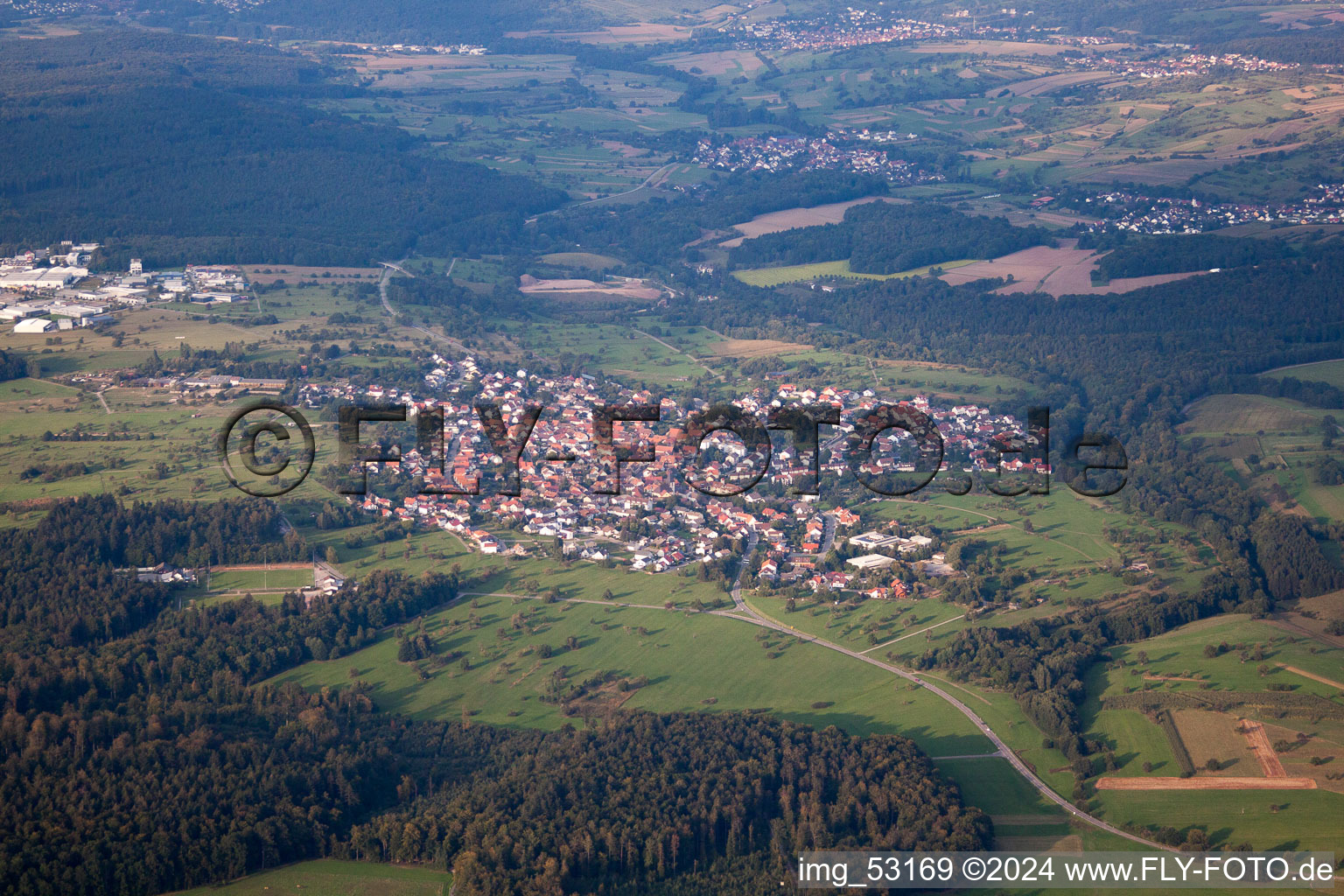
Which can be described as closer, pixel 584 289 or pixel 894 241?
pixel 584 289

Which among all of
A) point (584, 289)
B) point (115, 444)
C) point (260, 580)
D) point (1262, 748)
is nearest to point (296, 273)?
point (584, 289)

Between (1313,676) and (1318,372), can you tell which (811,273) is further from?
(1313,676)

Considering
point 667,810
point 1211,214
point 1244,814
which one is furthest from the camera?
point 1211,214

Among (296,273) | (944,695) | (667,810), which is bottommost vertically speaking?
(667,810)

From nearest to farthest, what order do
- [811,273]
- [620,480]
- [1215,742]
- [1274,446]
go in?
[1215,742] < [620,480] < [1274,446] < [811,273]

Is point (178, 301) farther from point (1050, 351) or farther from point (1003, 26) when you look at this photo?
point (1003, 26)

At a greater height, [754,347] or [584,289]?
[584,289]

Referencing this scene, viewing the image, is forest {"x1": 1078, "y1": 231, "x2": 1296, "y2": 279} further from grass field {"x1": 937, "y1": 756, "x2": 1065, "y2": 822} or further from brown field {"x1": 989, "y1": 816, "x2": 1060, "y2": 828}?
brown field {"x1": 989, "y1": 816, "x2": 1060, "y2": 828}

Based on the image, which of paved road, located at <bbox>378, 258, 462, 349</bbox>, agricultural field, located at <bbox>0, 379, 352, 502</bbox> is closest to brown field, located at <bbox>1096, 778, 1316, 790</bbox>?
agricultural field, located at <bbox>0, 379, 352, 502</bbox>
